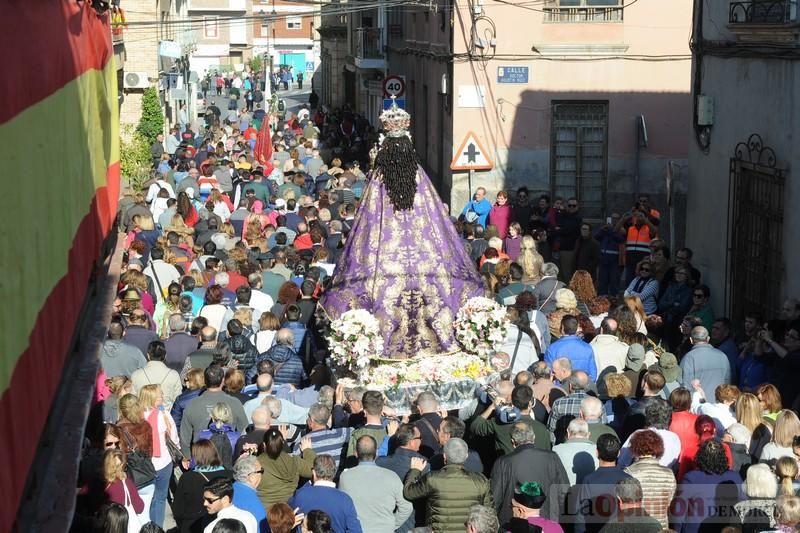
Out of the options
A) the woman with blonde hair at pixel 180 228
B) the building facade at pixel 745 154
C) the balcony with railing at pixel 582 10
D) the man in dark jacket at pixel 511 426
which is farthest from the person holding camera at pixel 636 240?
the man in dark jacket at pixel 511 426

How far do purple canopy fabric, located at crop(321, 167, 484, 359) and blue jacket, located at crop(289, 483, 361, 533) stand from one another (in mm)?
3733

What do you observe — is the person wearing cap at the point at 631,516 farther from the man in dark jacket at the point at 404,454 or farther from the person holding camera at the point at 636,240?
the person holding camera at the point at 636,240

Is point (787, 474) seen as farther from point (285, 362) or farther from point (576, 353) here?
point (285, 362)

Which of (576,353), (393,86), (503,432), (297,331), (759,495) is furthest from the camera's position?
(393,86)

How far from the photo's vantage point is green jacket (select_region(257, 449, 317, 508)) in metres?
8.77

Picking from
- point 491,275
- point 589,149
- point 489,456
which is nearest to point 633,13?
point 589,149

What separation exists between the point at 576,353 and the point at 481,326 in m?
0.84

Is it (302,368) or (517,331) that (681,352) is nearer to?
(517,331)

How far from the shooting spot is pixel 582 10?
2311 centimetres

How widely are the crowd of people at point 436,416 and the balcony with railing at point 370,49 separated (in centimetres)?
2065

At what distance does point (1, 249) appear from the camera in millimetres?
3574

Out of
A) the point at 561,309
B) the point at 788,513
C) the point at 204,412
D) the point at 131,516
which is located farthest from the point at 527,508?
the point at 561,309

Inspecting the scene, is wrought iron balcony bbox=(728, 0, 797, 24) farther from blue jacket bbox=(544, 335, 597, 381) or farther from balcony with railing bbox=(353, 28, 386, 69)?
balcony with railing bbox=(353, 28, 386, 69)

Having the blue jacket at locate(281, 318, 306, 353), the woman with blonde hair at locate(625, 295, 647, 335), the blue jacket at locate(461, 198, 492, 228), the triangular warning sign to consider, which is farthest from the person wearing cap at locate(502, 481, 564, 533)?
the blue jacket at locate(461, 198, 492, 228)
